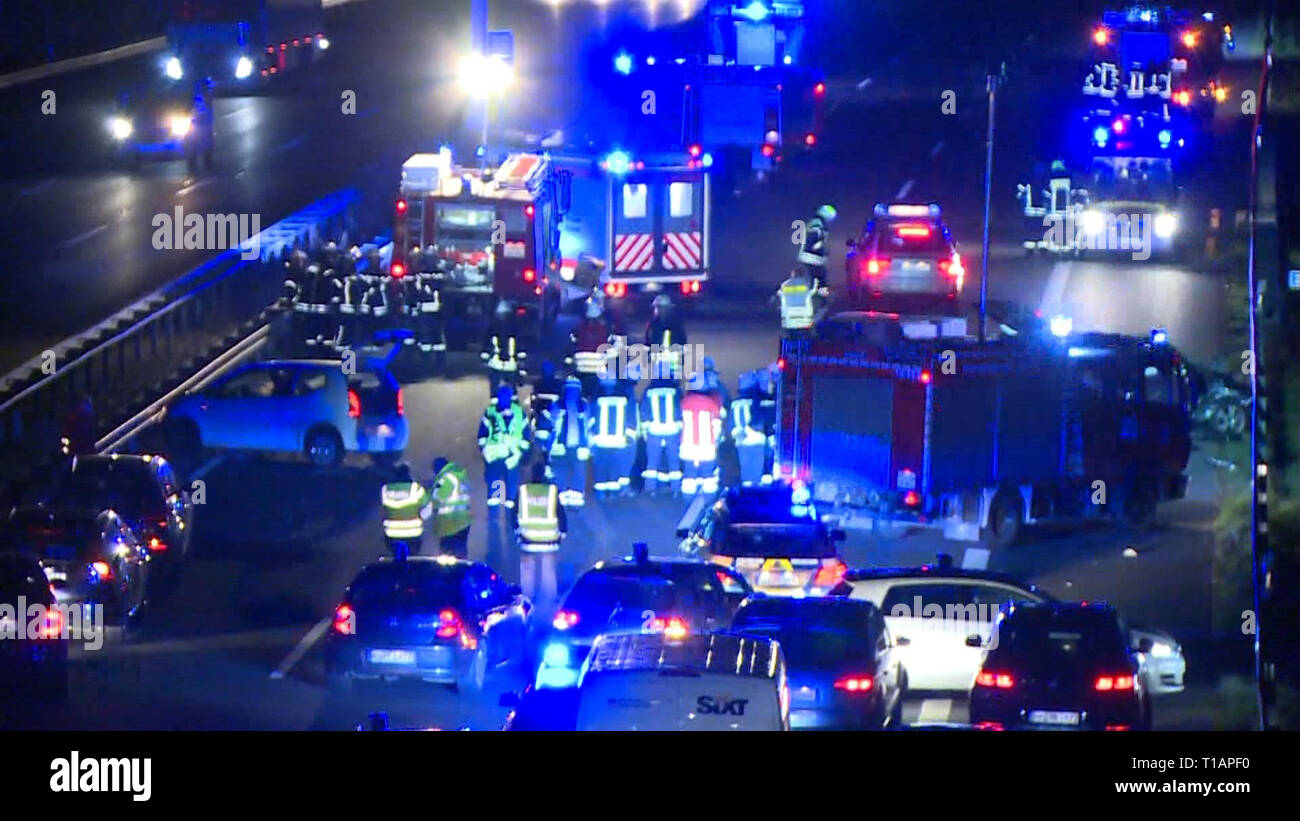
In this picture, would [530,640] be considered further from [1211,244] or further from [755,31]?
[755,31]

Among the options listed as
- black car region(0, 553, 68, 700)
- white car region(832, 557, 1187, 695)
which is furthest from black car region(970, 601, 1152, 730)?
black car region(0, 553, 68, 700)

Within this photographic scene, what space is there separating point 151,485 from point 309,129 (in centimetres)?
2825

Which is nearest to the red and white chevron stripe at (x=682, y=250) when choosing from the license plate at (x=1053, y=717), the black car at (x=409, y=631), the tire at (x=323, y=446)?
the tire at (x=323, y=446)

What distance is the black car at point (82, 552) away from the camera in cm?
1878

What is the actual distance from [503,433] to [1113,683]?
826cm

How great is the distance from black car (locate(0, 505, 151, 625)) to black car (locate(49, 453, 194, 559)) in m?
1.29

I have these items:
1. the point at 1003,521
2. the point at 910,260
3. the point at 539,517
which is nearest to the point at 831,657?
the point at 539,517

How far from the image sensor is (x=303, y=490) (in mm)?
24766

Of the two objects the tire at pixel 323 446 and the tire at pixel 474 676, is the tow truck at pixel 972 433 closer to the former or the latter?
the tire at pixel 323 446

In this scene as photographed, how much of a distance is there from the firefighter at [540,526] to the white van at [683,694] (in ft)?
23.7

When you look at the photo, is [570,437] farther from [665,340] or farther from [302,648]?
[302,648]

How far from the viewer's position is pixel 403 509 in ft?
67.5
